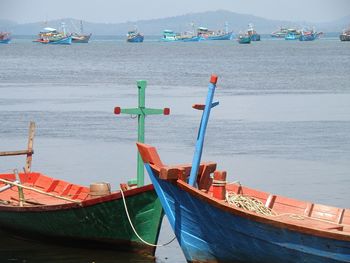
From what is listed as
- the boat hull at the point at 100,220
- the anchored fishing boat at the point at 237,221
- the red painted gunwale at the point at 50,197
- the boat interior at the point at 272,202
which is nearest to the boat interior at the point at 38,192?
the red painted gunwale at the point at 50,197

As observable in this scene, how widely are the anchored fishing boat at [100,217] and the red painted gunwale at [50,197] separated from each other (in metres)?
0.01

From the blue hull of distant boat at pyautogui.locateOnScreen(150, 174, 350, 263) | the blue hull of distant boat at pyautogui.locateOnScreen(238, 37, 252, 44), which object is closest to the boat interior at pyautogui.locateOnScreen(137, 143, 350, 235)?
the blue hull of distant boat at pyautogui.locateOnScreen(150, 174, 350, 263)

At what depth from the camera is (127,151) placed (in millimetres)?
26922

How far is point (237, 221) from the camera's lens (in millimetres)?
13070

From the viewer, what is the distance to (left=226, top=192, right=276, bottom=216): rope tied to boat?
14.0m

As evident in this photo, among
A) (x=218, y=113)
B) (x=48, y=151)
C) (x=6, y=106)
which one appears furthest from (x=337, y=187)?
(x=6, y=106)

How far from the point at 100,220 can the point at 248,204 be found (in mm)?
2615

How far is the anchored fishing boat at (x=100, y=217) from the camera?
15038mm

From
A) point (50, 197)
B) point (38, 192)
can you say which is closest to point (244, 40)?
point (50, 197)

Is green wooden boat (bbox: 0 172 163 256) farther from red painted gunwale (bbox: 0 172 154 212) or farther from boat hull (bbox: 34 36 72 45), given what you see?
boat hull (bbox: 34 36 72 45)

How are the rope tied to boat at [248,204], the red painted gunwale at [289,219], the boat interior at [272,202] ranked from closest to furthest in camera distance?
the red painted gunwale at [289,219] < the boat interior at [272,202] < the rope tied to boat at [248,204]

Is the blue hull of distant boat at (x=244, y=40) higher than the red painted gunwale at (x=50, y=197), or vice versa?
the red painted gunwale at (x=50, y=197)

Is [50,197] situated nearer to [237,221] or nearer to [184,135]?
[237,221]

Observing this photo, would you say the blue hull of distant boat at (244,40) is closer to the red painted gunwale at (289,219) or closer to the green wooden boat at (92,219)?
the green wooden boat at (92,219)
